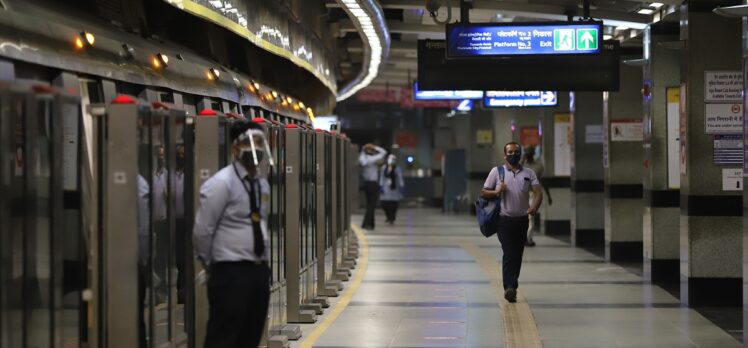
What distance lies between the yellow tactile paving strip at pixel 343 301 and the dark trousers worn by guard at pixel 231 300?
304 centimetres

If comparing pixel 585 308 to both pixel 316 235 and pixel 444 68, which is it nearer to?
pixel 316 235

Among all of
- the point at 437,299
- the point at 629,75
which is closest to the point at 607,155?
the point at 629,75

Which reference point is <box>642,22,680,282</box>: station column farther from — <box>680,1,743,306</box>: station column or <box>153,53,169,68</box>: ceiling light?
<box>153,53,169,68</box>: ceiling light

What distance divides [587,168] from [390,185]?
26.8 feet

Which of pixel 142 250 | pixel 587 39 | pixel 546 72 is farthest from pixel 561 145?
pixel 142 250

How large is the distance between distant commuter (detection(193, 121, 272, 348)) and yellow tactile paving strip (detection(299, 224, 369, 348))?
3064 mm

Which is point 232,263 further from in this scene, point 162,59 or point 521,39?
point 521,39

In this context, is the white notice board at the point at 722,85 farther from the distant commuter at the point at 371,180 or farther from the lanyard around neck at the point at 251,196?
the distant commuter at the point at 371,180

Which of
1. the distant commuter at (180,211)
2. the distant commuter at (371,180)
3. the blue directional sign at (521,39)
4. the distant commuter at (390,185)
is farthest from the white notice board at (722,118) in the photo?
the distant commuter at (390,185)

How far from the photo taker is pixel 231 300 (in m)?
6.44

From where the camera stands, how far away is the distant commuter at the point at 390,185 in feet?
90.8

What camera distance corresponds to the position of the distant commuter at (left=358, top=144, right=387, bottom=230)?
26141mm

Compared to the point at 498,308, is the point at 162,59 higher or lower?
higher

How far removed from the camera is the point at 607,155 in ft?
57.4
